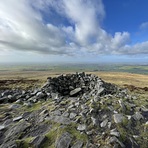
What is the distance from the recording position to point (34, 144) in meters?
6.25

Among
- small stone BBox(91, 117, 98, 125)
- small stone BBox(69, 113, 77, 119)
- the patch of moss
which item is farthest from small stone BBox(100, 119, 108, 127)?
the patch of moss

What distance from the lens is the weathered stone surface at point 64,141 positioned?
6.22m

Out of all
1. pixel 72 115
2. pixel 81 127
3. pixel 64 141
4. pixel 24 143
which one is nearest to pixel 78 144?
pixel 64 141

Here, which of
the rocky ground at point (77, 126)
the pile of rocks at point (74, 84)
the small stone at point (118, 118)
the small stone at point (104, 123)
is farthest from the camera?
the pile of rocks at point (74, 84)

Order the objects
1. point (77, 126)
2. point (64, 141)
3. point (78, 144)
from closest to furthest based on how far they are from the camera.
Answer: point (78, 144) < point (64, 141) < point (77, 126)

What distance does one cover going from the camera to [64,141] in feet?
21.1

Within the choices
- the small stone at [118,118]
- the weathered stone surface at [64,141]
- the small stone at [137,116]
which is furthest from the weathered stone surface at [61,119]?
the small stone at [137,116]

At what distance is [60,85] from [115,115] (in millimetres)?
11805

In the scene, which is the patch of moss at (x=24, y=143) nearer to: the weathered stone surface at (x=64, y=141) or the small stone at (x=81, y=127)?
the weathered stone surface at (x=64, y=141)

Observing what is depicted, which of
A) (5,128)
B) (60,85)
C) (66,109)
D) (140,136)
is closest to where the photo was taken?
(140,136)

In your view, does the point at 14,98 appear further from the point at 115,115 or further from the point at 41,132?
the point at 115,115

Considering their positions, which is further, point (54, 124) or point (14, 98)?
point (14, 98)

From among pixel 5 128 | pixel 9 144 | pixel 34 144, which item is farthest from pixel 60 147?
pixel 5 128

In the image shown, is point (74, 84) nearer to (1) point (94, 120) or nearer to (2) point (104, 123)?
(1) point (94, 120)
